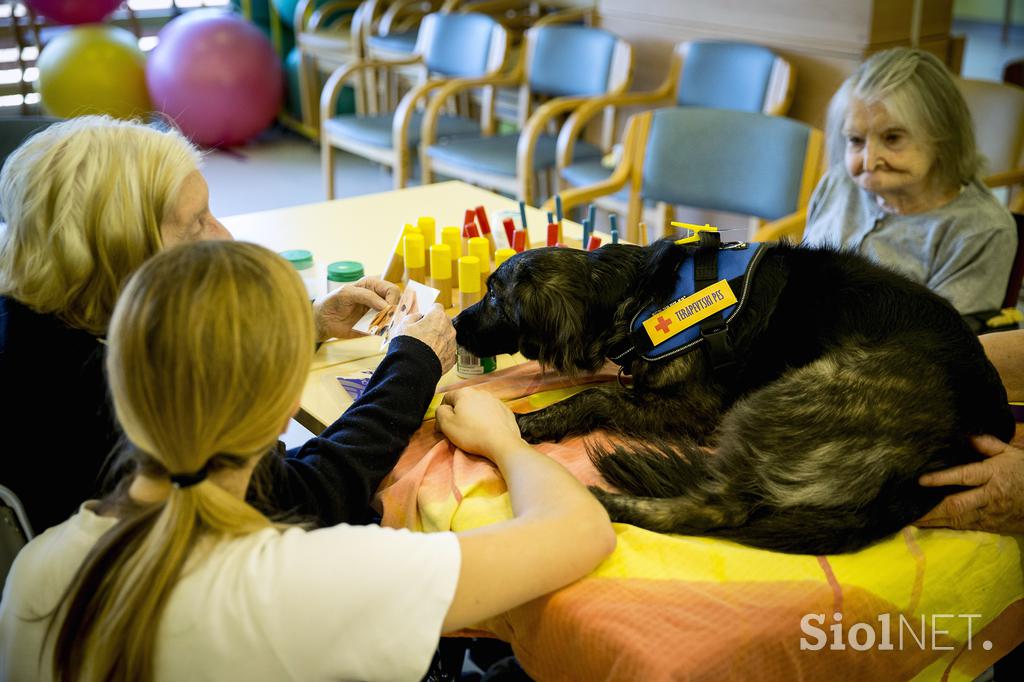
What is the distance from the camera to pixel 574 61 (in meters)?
4.45

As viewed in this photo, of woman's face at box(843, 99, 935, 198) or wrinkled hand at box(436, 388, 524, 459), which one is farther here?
woman's face at box(843, 99, 935, 198)

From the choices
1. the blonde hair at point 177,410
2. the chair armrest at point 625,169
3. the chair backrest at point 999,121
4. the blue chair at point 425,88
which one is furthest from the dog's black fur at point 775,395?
the blue chair at point 425,88

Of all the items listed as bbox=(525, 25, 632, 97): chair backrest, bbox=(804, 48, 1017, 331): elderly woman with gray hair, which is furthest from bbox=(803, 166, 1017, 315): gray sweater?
bbox=(525, 25, 632, 97): chair backrest

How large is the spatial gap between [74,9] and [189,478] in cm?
635

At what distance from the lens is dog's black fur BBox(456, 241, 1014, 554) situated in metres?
1.33

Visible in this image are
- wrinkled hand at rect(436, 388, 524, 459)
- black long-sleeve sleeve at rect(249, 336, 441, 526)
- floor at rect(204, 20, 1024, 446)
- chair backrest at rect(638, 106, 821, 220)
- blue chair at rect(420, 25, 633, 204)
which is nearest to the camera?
black long-sleeve sleeve at rect(249, 336, 441, 526)

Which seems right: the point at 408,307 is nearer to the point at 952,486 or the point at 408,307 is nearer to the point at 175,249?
the point at 175,249

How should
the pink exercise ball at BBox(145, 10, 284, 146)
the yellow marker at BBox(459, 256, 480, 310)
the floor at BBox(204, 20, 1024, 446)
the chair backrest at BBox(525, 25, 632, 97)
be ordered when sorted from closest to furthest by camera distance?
the yellow marker at BBox(459, 256, 480, 310) → the chair backrest at BBox(525, 25, 632, 97) → the floor at BBox(204, 20, 1024, 446) → the pink exercise ball at BBox(145, 10, 284, 146)

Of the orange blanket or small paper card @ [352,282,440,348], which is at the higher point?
small paper card @ [352,282,440,348]

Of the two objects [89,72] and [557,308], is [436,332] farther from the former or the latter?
[89,72]

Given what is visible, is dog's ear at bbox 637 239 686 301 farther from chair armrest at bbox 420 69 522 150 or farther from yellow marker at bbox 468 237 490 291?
chair armrest at bbox 420 69 522 150

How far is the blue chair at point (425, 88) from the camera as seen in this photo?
452 centimetres

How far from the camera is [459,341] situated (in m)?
1.78

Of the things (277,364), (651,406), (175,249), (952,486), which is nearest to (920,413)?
(952,486)
